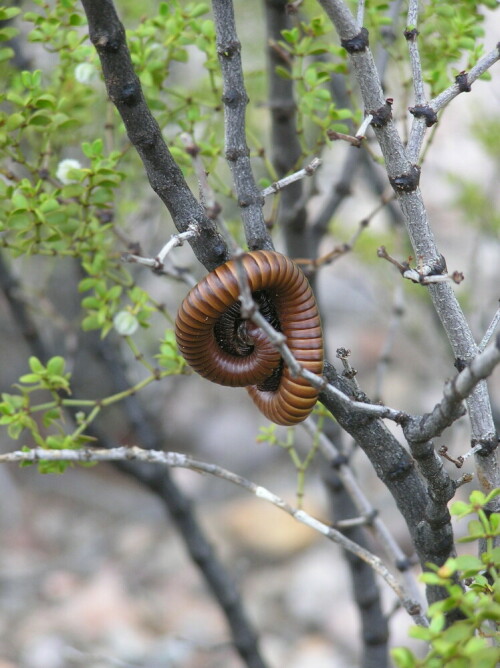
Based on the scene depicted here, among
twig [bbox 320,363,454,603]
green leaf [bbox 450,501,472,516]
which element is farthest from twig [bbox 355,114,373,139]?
green leaf [bbox 450,501,472,516]

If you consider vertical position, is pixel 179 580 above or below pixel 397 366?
below

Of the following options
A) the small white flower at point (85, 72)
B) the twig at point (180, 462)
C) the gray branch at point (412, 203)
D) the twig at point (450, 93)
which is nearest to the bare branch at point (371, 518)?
the twig at point (180, 462)

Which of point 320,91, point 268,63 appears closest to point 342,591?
point 268,63

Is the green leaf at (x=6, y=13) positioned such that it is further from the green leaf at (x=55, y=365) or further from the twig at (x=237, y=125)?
→ the green leaf at (x=55, y=365)

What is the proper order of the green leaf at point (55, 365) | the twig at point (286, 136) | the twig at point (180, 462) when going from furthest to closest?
the twig at point (286, 136) < the green leaf at point (55, 365) < the twig at point (180, 462)

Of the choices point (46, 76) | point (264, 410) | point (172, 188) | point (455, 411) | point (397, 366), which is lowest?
point (455, 411)

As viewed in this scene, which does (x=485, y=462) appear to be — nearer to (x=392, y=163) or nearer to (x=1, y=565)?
(x=392, y=163)

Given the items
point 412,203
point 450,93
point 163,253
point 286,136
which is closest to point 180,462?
point 163,253
